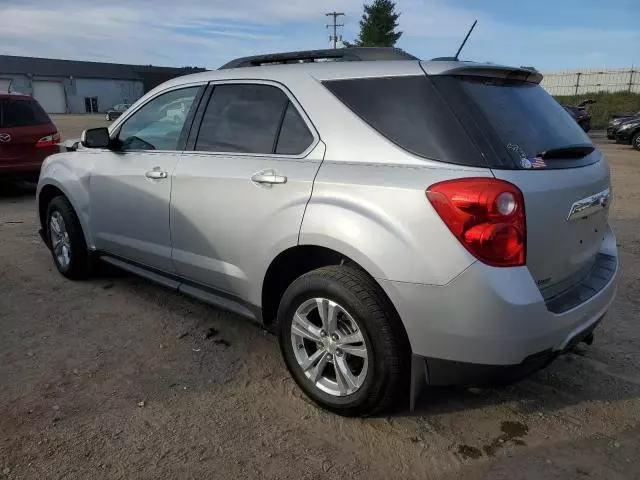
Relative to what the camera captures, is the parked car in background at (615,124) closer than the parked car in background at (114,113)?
No

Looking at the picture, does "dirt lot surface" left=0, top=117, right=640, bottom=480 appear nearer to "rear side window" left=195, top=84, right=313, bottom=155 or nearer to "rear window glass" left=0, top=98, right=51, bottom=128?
"rear side window" left=195, top=84, right=313, bottom=155

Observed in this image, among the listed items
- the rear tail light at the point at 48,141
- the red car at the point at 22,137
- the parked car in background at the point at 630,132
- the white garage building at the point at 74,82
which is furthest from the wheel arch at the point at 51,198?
the white garage building at the point at 74,82

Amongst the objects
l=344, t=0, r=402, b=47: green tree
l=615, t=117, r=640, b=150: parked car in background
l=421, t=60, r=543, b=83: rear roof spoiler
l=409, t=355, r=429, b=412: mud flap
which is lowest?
l=615, t=117, r=640, b=150: parked car in background

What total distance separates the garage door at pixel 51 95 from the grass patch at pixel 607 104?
55597mm

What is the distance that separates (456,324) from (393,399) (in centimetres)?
56

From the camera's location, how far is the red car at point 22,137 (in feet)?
28.2

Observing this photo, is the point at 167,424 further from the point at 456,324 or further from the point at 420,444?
the point at 456,324

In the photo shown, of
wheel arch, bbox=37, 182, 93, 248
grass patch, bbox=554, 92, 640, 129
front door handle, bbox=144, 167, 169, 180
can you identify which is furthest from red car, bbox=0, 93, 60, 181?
grass patch, bbox=554, 92, 640, 129

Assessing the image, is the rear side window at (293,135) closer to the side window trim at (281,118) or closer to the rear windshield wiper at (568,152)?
the side window trim at (281,118)

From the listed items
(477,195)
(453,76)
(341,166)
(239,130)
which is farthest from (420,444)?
(239,130)

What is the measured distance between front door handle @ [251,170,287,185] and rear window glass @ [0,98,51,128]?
7.31 meters

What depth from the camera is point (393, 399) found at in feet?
8.72

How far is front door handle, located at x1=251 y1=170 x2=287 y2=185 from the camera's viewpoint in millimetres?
2916

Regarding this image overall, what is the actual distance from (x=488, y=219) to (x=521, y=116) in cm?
72
